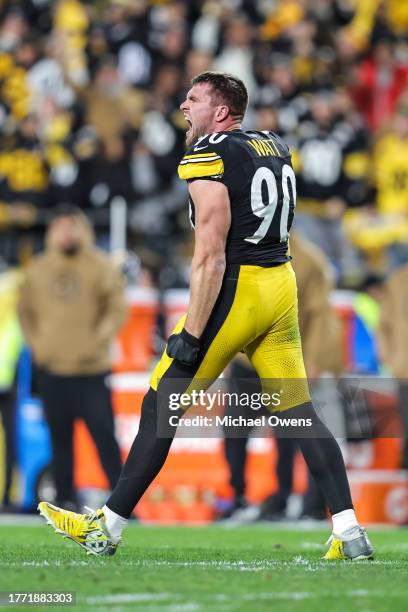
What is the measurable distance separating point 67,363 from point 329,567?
16.3 feet

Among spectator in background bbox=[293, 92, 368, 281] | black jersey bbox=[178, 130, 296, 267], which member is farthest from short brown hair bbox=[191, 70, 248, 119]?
spectator in background bbox=[293, 92, 368, 281]

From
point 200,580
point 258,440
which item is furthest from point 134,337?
point 200,580

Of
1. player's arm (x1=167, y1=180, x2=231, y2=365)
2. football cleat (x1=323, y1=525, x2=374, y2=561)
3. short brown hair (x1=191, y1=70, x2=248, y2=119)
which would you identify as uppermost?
short brown hair (x1=191, y1=70, x2=248, y2=119)

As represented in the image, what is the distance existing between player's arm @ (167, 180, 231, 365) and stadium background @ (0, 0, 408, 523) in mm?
5263

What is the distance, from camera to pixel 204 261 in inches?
240

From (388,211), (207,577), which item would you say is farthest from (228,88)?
(388,211)

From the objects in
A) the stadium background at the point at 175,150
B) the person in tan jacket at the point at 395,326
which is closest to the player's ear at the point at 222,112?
the stadium background at the point at 175,150

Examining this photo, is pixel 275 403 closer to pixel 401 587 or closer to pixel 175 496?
pixel 401 587

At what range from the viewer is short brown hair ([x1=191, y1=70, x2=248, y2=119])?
641 cm

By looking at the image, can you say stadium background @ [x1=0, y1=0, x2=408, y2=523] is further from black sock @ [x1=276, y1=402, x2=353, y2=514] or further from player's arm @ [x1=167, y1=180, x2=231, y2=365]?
player's arm @ [x1=167, y1=180, x2=231, y2=365]

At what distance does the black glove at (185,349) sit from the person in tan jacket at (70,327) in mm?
4445

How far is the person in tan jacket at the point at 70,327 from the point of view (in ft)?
35.0

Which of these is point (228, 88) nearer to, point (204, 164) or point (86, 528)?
point (204, 164)

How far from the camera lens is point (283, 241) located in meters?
6.39
